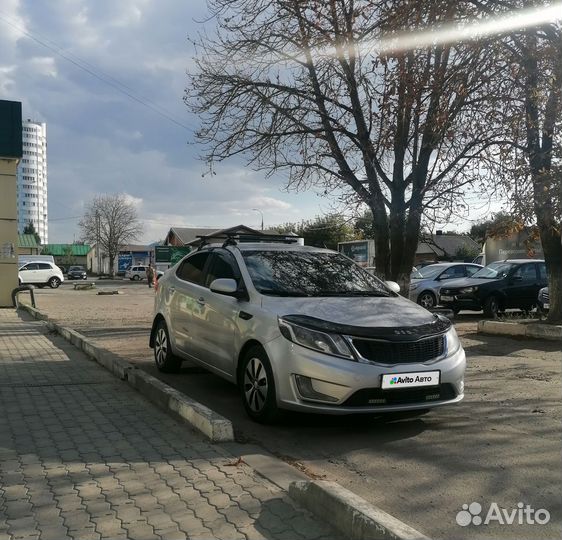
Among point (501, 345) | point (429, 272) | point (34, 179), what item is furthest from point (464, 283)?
point (34, 179)

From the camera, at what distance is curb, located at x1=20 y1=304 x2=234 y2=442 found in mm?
4770

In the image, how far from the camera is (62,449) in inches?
182

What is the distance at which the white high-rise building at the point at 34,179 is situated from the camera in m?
80.5

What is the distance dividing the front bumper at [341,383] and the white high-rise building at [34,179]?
72.7m

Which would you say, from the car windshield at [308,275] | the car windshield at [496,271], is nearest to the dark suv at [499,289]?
the car windshield at [496,271]

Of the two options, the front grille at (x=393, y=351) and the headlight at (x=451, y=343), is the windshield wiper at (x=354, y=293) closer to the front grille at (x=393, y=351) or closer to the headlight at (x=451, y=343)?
the headlight at (x=451, y=343)

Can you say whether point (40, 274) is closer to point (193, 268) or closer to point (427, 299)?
point (427, 299)

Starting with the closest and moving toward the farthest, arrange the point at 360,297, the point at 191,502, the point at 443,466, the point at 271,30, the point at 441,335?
the point at 191,502 → the point at 443,466 → the point at 441,335 → the point at 360,297 → the point at 271,30

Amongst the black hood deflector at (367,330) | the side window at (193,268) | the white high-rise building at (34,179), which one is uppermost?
the white high-rise building at (34,179)

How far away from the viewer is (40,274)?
1537 inches

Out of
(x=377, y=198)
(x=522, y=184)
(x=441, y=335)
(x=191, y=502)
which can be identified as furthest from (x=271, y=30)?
(x=191, y=502)

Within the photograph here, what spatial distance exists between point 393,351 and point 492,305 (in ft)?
37.3

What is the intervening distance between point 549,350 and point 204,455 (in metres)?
7.26

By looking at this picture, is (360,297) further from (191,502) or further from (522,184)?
(522,184)
